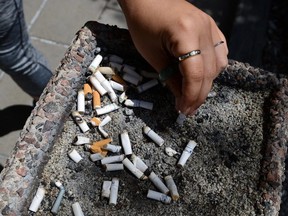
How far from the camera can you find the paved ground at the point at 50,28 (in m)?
1.83

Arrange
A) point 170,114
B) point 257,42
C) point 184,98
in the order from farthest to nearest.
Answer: point 257,42 < point 170,114 < point 184,98

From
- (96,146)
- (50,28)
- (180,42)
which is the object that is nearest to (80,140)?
(96,146)

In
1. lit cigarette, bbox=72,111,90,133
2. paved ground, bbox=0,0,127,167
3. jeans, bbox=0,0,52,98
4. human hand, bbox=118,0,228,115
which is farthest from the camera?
paved ground, bbox=0,0,127,167

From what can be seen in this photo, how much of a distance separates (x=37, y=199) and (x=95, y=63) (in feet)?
Answer: 0.99

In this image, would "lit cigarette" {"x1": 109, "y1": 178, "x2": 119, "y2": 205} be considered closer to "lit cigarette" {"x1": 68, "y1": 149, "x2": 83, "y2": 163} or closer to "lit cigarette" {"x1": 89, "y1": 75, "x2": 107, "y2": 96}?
"lit cigarette" {"x1": 68, "y1": 149, "x2": 83, "y2": 163}

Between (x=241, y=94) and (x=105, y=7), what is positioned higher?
(x=241, y=94)

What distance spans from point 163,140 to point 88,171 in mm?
159

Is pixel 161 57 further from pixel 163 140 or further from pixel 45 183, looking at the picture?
pixel 45 183

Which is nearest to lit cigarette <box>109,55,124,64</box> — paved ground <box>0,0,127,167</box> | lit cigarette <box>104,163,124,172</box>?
lit cigarette <box>104,163,124,172</box>

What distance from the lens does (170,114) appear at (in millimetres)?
933

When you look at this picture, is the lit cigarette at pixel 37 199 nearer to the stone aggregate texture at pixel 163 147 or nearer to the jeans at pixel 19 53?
the stone aggregate texture at pixel 163 147

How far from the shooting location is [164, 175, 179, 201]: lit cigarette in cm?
83

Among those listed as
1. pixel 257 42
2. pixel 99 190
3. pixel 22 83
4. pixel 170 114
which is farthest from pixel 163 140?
pixel 257 42

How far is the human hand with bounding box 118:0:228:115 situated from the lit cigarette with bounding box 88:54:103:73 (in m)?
0.10
